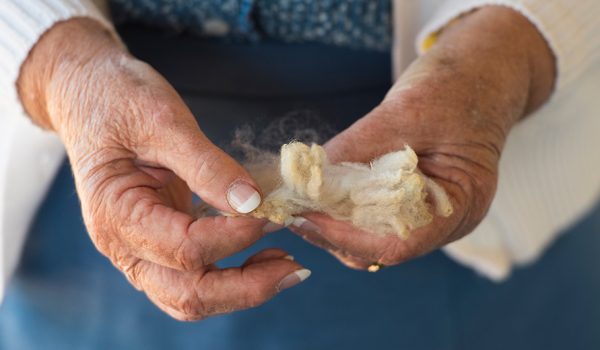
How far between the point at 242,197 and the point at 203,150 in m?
0.05

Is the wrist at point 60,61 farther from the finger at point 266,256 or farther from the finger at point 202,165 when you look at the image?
the finger at point 266,256

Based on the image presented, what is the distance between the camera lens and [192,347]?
84 cm

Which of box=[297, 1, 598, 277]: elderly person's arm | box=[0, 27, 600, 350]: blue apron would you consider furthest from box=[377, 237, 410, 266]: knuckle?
box=[0, 27, 600, 350]: blue apron

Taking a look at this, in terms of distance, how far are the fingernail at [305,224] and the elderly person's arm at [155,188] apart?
36 millimetres

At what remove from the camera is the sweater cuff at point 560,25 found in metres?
0.69

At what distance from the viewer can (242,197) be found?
0.50 m

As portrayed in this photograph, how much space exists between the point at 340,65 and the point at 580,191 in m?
0.43

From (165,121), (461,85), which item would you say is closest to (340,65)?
(461,85)

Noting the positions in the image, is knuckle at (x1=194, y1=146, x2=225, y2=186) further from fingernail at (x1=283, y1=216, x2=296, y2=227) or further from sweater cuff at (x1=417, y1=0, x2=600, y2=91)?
sweater cuff at (x1=417, y1=0, x2=600, y2=91)

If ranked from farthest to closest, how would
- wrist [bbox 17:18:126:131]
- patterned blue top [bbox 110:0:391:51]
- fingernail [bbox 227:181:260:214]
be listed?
patterned blue top [bbox 110:0:391:51] → wrist [bbox 17:18:126:131] → fingernail [bbox 227:181:260:214]

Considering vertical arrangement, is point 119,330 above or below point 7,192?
below

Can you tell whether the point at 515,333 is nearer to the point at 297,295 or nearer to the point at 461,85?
the point at 297,295

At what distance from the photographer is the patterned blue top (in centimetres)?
75

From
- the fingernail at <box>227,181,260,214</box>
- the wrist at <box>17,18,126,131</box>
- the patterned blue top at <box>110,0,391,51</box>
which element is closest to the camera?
the fingernail at <box>227,181,260,214</box>
